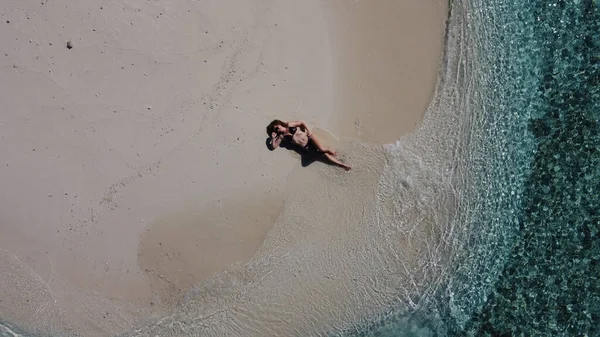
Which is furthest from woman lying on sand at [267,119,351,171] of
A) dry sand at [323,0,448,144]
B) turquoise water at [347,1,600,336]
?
turquoise water at [347,1,600,336]

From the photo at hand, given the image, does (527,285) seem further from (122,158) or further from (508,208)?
(122,158)

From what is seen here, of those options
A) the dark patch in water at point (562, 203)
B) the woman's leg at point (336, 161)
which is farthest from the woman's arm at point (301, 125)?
the dark patch in water at point (562, 203)

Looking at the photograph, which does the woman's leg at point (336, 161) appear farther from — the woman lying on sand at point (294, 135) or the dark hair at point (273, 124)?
the dark hair at point (273, 124)

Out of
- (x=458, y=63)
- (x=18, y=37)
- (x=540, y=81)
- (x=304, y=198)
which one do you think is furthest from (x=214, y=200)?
(x=540, y=81)

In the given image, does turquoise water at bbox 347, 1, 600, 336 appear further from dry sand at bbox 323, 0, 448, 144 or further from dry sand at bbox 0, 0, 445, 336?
dry sand at bbox 0, 0, 445, 336

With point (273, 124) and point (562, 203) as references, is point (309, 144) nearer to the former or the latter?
point (273, 124)

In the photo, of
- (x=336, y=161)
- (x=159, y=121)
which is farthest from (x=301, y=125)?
(x=159, y=121)
